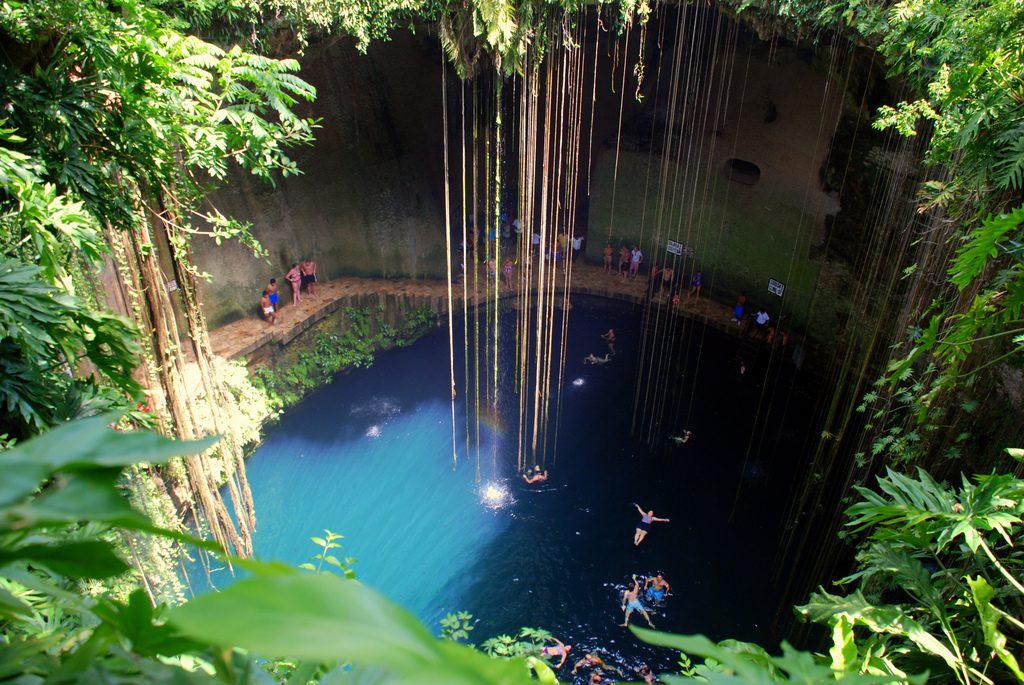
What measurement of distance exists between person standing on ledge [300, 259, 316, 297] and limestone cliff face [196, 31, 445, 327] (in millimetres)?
183

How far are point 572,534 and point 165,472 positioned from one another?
3629mm

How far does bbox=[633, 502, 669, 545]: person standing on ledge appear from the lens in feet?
19.6

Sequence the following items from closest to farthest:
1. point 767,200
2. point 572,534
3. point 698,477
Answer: point 572,534, point 698,477, point 767,200

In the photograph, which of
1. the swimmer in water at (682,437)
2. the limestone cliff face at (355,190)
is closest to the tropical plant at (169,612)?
the swimmer in water at (682,437)

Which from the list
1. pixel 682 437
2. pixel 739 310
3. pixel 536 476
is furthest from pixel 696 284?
pixel 536 476

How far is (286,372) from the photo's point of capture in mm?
7832

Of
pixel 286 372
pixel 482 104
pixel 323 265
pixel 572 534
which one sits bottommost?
pixel 572 534

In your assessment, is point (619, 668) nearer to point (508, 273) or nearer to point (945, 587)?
point (945, 587)

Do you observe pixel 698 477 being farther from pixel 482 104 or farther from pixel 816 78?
pixel 482 104

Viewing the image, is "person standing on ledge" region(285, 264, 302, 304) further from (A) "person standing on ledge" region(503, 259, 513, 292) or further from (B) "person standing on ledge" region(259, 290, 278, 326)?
(A) "person standing on ledge" region(503, 259, 513, 292)

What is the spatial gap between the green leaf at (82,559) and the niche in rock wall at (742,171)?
29.9 ft

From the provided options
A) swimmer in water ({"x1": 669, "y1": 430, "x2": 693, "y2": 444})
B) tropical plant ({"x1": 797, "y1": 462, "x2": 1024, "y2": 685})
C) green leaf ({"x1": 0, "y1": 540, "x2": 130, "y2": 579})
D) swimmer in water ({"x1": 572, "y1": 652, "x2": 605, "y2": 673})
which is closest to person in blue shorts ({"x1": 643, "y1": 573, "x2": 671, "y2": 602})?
swimmer in water ({"x1": 572, "y1": 652, "x2": 605, "y2": 673})

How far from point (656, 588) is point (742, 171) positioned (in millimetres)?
5779

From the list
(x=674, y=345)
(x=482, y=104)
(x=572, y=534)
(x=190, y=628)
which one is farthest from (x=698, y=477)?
(x=190, y=628)
